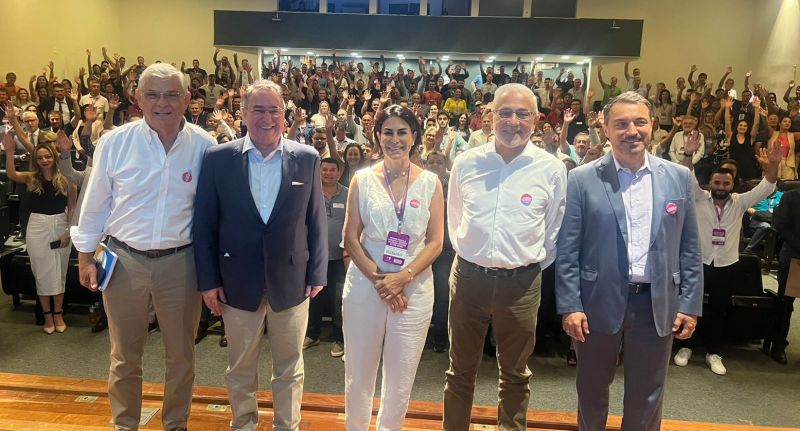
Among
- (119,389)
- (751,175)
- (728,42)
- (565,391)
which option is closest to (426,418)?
(565,391)

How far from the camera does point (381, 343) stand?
2141 millimetres

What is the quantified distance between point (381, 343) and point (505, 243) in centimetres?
66

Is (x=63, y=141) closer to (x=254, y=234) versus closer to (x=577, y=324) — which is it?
(x=254, y=234)

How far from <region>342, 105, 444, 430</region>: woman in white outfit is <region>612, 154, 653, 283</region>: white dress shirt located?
0.74m

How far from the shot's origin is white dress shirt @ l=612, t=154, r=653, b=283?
1.96m

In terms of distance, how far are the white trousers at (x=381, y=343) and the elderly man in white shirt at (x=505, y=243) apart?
0.19 meters

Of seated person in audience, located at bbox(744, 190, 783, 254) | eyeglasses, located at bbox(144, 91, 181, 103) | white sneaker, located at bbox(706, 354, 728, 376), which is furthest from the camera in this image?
seated person in audience, located at bbox(744, 190, 783, 254)

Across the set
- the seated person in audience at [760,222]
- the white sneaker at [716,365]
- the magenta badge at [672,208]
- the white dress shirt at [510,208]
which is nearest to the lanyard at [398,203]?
the white dress shirt at [510,208]

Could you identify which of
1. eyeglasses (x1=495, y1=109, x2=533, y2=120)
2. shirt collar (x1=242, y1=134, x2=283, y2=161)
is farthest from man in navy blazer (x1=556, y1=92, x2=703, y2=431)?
shirt collar (x1=242, y1=134, x2=283, y2=161)

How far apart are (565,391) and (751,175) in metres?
6.64

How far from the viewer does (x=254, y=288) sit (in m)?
2.07

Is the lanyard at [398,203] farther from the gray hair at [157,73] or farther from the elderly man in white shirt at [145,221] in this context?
the gray hair at [157,73]

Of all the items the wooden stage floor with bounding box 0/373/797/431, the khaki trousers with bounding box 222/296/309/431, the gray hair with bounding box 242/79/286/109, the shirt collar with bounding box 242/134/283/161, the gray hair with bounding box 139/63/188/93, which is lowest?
the wooden stage floor with bounding box 0/373/797/431

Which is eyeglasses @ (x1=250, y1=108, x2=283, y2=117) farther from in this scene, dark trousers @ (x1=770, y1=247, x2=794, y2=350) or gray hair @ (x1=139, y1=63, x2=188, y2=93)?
dark trousers @ (x1=770, y1=247, x2=794, y2=350)
